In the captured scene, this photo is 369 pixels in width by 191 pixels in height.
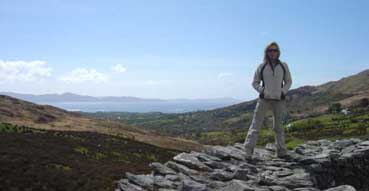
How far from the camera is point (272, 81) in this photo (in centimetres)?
1664

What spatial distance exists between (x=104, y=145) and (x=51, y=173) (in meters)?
17.3

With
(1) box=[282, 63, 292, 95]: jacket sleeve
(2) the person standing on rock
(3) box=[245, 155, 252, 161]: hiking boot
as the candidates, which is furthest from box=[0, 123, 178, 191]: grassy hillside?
(1) box=[282, 63, 292, 95]: jacket sleeve

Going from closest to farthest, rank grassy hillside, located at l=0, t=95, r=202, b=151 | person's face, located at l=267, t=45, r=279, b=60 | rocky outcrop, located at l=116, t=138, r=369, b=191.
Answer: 1. rocky outcrop, located at l=116, t=138, r=369, b=191
2. person's face, located at l=267, t=45, r=279, b=60
3. grassy hillside, located at l=0, t=95, r=202, b=151

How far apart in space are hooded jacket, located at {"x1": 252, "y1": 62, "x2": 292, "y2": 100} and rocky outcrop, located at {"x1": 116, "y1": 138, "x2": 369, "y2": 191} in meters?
2.67

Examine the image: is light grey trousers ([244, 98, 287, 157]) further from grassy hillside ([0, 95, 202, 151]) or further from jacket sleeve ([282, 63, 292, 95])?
grassy hillside ([0, 95, 202, 151])

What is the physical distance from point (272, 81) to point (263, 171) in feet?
11.2

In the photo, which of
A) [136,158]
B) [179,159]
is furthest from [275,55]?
[136,158]

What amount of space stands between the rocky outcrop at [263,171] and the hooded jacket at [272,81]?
267cm

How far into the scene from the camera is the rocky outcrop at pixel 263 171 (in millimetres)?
14023

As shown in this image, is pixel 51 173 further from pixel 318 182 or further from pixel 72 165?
pixel 318 182

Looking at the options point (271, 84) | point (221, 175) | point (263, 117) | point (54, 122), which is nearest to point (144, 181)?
point (221, 175)

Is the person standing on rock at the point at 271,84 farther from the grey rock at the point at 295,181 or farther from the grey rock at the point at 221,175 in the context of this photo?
the grey rock at the point at 295,181

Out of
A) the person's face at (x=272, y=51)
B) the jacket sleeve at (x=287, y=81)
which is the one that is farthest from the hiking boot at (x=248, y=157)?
the person's face at (x=272, y=51)

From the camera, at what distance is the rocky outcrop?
46.0ft
